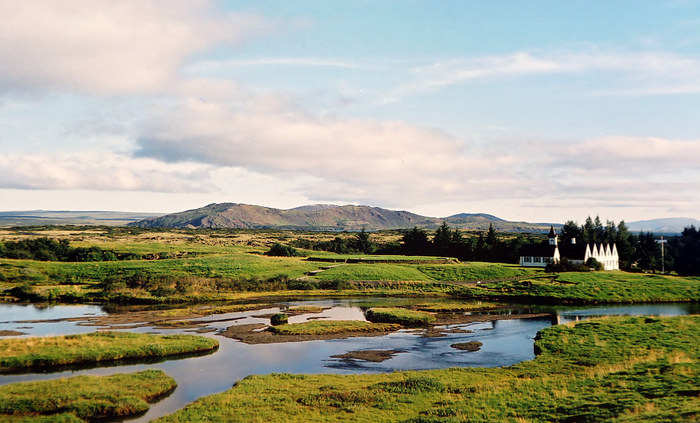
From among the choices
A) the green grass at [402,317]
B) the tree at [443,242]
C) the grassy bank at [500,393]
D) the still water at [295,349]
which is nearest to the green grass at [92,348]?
the still water at [295,349]

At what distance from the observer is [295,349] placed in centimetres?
5300

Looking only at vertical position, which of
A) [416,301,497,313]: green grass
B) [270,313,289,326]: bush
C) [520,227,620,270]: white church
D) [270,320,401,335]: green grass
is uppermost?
[520,227,620,270]: white church

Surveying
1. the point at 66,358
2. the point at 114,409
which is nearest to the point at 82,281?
the point at 66,358

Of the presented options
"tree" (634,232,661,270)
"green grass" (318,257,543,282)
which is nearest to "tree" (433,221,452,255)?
"green grass" (318,257,543,282)

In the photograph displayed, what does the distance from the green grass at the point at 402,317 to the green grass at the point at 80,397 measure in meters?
34.4

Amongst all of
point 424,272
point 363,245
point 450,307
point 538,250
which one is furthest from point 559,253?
point 363,245

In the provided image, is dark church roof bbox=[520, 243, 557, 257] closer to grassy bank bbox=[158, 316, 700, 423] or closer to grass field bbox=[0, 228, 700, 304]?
grass field bbox=[0, 228, 700, 304]

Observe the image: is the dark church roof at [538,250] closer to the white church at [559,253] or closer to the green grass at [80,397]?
the white church at [559,253]

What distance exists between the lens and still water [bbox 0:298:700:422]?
42.4m

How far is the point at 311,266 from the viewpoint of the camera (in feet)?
398

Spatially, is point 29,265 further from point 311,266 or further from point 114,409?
point 114,409

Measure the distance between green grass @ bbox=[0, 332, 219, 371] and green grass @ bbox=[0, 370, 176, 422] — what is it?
7.59 m

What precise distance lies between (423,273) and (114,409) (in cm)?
8778

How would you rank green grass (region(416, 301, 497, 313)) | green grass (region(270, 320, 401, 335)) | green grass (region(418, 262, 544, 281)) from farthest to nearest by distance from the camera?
1. green grass (region(418, 262, 544, 281))
2. green grass (region(416, 301, 497, 313))
3. green grass (region(270, 320, 401, 335))
